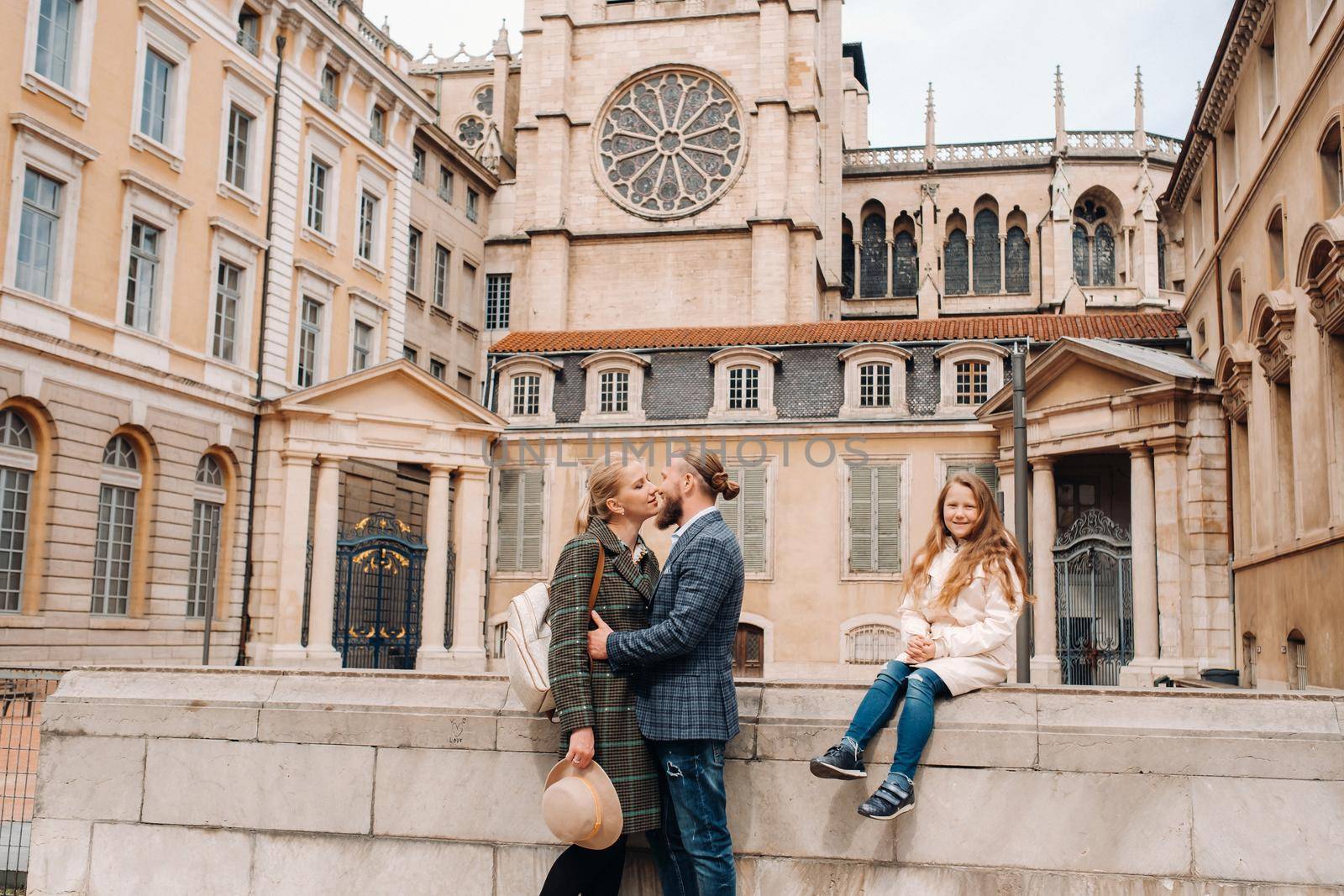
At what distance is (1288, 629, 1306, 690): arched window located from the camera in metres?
15.5

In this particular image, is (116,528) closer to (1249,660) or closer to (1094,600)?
(1094,600)

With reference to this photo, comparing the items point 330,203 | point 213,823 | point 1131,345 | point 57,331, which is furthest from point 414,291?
point 213,823

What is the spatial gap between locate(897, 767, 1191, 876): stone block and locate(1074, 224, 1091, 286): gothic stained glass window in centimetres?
4340

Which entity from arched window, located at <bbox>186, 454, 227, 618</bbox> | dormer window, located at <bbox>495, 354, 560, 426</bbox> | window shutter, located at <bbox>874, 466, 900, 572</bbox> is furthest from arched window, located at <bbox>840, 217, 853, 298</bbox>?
arched window, located at <bbox>186, 454, 227, 618</bbox>

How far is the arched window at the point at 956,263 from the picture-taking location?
47.3 meters

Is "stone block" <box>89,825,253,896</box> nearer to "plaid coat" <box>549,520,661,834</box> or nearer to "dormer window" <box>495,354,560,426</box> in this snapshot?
"plaid coat" <box>549,520,661,834</box>

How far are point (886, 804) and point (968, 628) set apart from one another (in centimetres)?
86

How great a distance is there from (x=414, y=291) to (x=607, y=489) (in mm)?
31910

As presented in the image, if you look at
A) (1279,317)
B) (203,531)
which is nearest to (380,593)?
(203,531)

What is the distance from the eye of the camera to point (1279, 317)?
15.8 meters

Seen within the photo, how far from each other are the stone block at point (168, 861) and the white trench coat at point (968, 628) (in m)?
3.61

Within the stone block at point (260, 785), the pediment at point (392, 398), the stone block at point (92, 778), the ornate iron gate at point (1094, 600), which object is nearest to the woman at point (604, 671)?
the stone block at point (260, 785)

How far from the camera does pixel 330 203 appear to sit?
2789 centimetres

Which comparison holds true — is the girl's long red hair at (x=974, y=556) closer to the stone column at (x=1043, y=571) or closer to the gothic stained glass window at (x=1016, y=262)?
the stone column at (x=1043, y=571)
